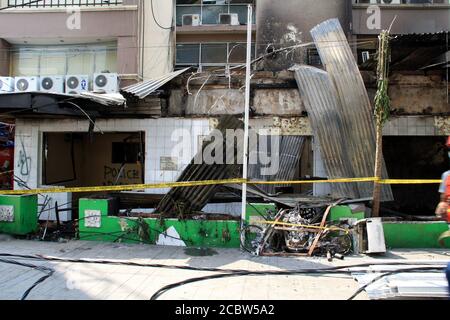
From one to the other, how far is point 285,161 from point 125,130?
403 cm

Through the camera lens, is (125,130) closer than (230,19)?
Yes

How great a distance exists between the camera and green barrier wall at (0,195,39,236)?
8500 millimetres

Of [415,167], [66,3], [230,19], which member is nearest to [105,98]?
[230,19]

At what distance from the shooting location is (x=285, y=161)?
9.66 metres

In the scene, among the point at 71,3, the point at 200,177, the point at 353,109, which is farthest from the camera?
the point at 71,3

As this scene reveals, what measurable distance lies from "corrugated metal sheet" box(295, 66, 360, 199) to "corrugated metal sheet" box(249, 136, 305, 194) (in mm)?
679

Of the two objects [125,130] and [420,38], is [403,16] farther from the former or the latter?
[125,130]

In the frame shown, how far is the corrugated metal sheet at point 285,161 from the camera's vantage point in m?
9.54

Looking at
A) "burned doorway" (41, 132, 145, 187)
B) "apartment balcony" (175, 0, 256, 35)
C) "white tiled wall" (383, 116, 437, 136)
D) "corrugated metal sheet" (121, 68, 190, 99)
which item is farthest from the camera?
"apartment balcony" (175, 0, 256, 35)

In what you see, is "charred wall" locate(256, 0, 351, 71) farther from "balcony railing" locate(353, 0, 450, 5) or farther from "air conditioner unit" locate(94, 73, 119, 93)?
"air conditioner unit" locate(94, 73, 119, 93)

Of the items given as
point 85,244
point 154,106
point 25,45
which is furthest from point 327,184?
point 25,45

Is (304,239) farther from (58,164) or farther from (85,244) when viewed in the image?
(58,164)

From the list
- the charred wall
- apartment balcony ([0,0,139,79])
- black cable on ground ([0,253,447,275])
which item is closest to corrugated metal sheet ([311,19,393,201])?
black cable on ground ([0,253,447,275])

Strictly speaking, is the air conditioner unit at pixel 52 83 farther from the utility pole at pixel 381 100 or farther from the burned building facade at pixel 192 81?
the utility pole at pixel 381 100
